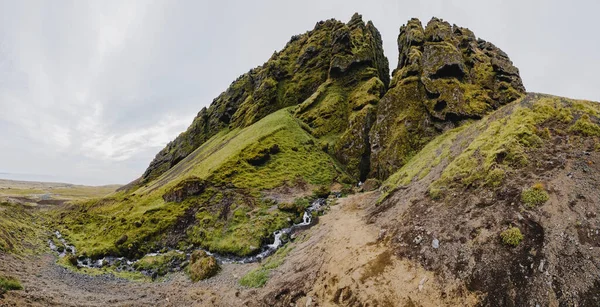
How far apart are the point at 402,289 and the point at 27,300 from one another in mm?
25096

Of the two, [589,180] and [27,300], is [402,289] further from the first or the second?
[27,300]

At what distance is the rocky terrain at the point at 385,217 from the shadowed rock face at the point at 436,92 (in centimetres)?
31

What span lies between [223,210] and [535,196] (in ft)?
132

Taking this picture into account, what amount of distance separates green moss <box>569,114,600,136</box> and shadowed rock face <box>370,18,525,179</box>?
2818 centimetres

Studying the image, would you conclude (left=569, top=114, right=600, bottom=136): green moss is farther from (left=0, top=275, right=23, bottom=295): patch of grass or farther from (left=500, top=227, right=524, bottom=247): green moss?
(left=0, top=275, right=23, bottom=295): patch of grass

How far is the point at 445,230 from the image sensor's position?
22.5 m

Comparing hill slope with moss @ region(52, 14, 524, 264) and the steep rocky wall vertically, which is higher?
the steep rocky wall

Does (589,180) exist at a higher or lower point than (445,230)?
higher

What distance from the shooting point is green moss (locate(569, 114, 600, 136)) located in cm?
2470

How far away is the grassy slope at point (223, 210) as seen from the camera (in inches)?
1679

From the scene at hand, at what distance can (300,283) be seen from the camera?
78.6 ft

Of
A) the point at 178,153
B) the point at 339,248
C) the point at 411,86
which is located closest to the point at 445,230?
the point at 339,248

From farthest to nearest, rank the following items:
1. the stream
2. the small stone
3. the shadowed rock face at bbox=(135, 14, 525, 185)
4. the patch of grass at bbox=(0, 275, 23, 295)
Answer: the shadowed rock face at bbox=(135, 14, 525, 185) → the stream → the patch of grass at bbox=(0, 275, 23, 295) → the small stone

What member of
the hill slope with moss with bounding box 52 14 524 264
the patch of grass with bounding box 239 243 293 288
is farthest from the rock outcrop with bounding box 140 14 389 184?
the patch of grass with bounding box 239 243 293 288
